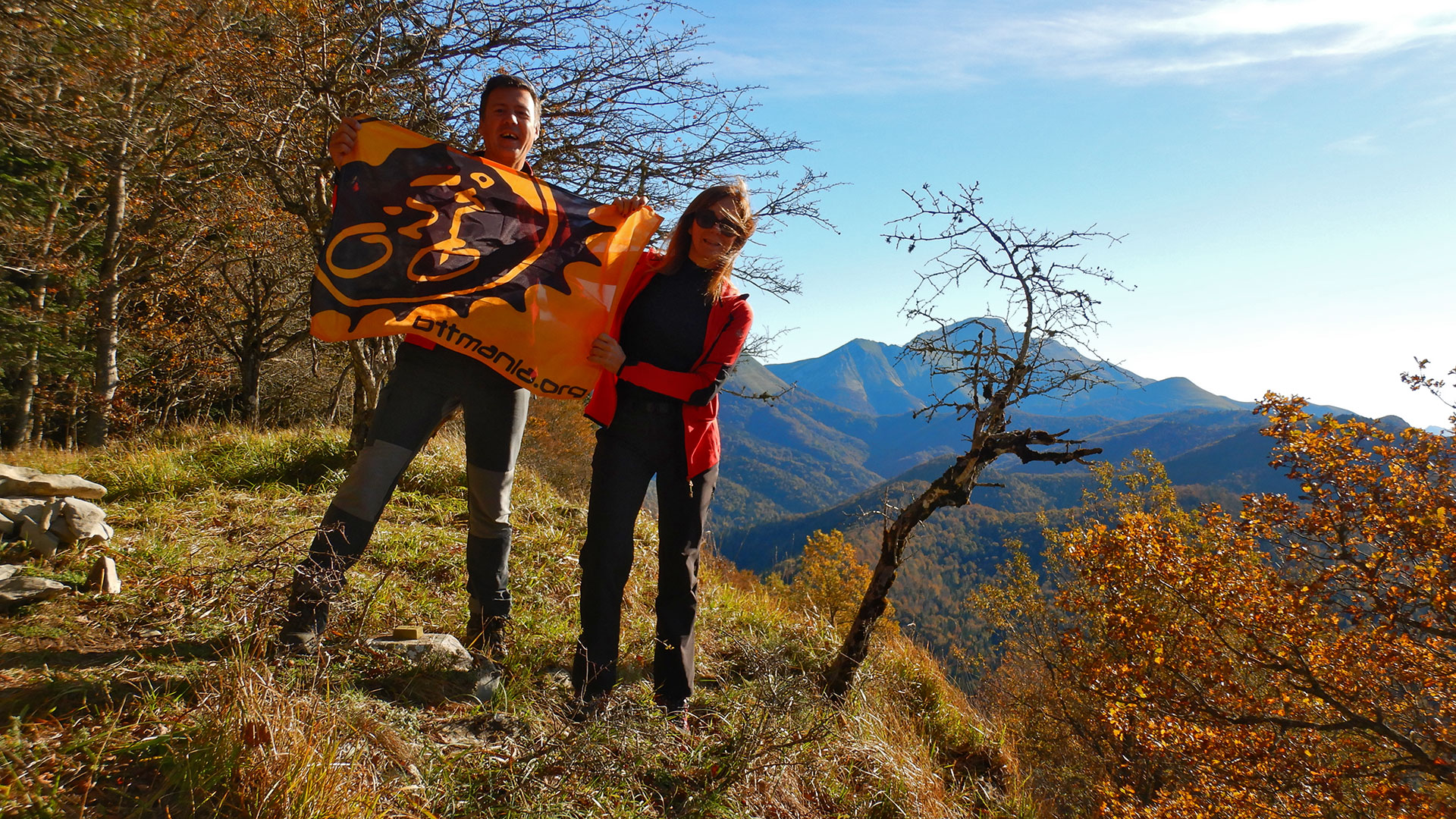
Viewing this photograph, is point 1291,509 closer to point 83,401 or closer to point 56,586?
point 56,586

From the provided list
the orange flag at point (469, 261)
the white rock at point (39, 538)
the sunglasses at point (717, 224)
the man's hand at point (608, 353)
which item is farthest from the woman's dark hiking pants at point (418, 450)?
the white rock at point (39, 538)

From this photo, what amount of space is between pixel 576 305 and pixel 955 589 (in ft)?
382

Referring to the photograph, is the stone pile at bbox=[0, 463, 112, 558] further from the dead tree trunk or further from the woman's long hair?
the dead tree trunk

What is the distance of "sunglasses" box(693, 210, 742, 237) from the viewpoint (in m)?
2.81

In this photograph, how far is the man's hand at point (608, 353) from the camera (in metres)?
2.82

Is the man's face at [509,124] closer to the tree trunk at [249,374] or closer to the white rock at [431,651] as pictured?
the white rock at [431,651]

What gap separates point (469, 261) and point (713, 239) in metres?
1.16

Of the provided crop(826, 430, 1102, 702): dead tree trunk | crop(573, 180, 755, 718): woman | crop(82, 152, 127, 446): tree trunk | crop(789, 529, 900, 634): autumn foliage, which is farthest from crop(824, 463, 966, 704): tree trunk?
crop(789, 529, 900, 634): autumn foliage

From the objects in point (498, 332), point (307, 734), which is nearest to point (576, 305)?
point (498, 332)

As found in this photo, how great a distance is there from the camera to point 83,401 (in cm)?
1156

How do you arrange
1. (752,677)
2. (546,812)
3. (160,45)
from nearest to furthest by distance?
(546,812) < (752,677) < (160,45)

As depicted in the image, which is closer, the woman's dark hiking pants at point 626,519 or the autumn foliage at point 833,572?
the woman's dark hiking pants at point 626,519

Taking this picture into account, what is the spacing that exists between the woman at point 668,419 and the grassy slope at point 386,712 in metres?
0.39

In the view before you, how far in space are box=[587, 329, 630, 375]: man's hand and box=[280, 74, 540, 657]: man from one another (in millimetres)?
405
